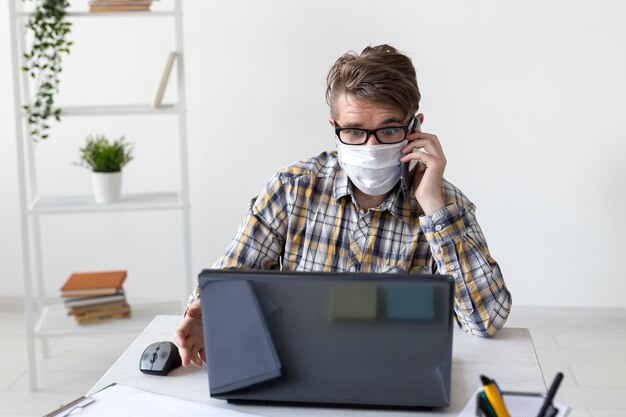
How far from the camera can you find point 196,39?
137 inches

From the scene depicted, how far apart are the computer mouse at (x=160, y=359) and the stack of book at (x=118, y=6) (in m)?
1.68

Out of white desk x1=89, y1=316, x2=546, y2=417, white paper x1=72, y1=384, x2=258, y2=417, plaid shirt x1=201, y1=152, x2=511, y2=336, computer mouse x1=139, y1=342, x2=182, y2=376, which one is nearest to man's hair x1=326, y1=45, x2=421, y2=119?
plaid shirt x1=201, y1=152, x2=511, y2=336

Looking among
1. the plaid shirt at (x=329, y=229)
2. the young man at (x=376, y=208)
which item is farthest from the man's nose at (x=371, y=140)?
the plaid shirt at (x=329, y=229)

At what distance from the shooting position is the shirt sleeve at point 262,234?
187 cm

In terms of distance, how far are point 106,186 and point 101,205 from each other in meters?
0.07

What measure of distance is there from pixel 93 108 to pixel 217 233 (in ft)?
2.82

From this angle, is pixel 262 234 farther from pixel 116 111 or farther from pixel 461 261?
pixel 116 111

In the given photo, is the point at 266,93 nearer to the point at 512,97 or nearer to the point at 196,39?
the point at 196,39

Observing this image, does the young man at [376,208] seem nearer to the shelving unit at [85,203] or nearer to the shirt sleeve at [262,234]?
the shirt sleeve at [262,234]

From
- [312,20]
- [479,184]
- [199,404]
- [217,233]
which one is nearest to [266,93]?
[312,20]

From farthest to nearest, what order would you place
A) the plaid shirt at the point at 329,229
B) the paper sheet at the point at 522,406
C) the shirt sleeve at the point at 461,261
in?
the plaid shirt at the point at 329,229 < the shirt sleeve at the point at 461,261 < the paper sheet at the point at 522,406

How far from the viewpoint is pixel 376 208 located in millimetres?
1854

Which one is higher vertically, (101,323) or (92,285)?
(92,285)

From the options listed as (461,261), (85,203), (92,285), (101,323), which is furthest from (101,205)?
(461,261)
